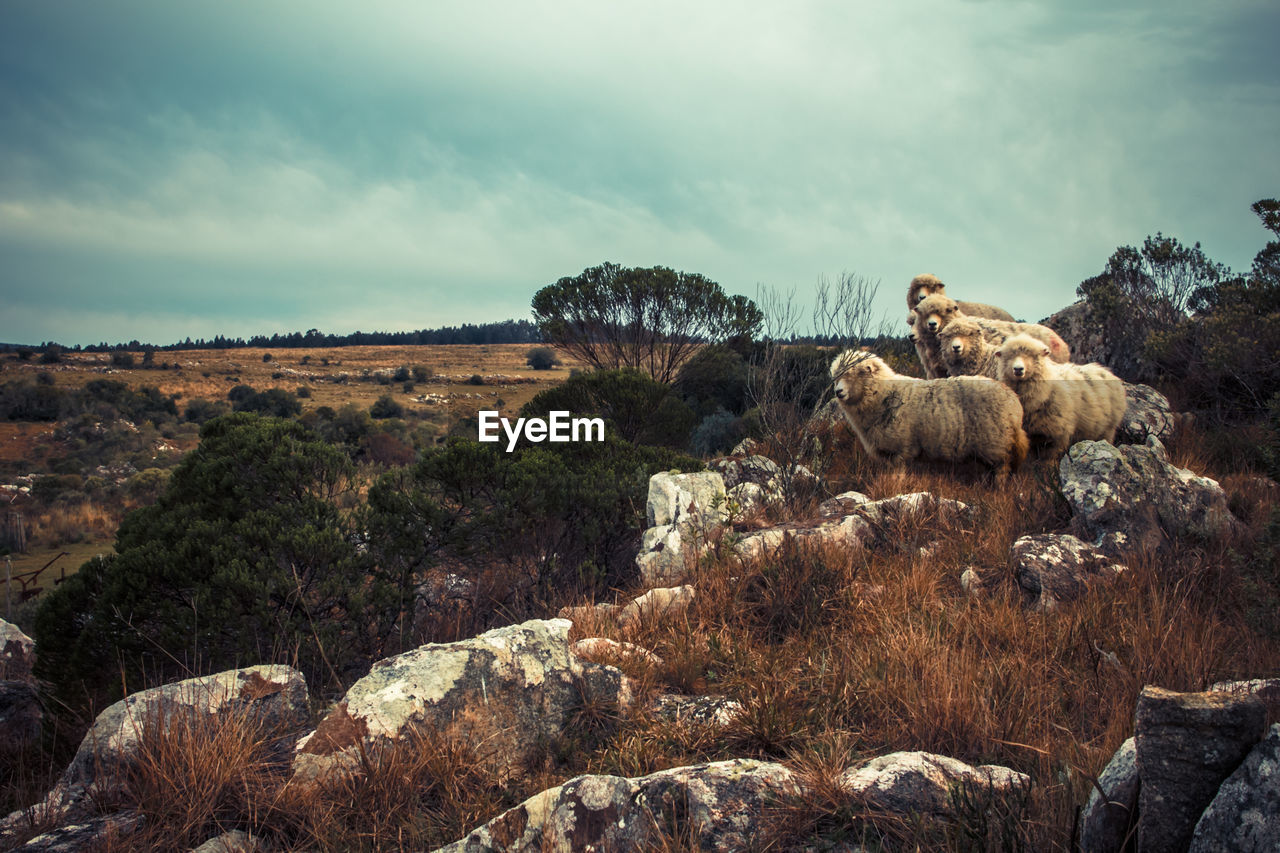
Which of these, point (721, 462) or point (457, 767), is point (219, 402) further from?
point (457, 767)

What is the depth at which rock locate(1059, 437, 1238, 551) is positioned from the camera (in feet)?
17.1

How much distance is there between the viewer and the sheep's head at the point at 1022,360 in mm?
7504

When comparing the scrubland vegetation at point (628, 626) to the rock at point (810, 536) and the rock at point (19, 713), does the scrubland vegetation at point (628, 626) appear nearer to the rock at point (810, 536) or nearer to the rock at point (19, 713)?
the rock at point (810, 536)

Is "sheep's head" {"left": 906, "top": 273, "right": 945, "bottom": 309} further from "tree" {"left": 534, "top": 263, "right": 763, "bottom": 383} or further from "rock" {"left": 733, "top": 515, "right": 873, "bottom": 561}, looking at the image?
"tree" {"left": 534, "top": 263, "right": 763, "bottom": 383}

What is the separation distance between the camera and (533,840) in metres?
2.21

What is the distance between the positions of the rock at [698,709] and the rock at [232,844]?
1724mm

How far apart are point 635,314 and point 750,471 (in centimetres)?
1628

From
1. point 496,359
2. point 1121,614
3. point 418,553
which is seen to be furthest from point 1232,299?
point 496,359

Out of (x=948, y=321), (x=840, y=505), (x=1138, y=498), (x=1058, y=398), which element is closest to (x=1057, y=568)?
(x=1138, y=498)

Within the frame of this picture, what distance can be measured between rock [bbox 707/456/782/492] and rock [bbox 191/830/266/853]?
614 centimetres

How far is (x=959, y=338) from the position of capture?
30.3 feet

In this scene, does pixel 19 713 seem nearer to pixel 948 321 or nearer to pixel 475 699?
pixel 475 699

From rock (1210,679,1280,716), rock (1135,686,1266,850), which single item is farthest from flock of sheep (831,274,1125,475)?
rock (1135,686,1266,850)

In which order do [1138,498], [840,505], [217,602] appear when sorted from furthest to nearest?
[840,505], [1138,498], [217,602]
